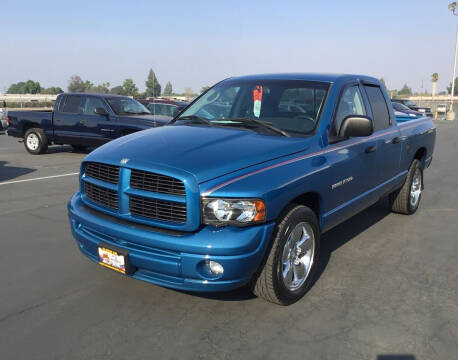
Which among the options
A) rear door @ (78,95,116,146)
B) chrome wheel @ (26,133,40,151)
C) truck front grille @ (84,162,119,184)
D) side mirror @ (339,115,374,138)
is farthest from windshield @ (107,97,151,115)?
side mirror @ (339,115,374,138)

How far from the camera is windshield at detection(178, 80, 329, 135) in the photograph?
3966 millimetres

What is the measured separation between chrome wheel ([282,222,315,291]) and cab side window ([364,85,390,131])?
1.87 m

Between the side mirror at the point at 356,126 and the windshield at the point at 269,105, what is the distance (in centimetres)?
27

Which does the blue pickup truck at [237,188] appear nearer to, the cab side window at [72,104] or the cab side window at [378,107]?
the cab side window at [378,107]

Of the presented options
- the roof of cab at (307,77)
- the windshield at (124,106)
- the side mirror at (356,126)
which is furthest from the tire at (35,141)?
the side mirror at (356,126)

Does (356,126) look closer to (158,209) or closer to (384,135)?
(384,135)

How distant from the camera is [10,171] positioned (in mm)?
9375

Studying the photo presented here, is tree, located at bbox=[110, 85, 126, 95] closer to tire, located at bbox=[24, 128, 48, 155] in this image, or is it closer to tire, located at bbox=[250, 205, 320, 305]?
tire, located at bbox=[24, 128, 48, 155]

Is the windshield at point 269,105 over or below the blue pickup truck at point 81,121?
over

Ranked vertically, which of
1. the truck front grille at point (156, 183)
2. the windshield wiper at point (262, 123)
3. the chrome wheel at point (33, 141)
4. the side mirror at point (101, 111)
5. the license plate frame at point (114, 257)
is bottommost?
the chrome wheel at point (33, 141)

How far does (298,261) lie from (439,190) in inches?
214

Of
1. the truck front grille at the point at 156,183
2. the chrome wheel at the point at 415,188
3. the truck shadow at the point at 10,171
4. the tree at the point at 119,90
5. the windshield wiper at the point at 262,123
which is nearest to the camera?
the truck front grille at the point at 156,183

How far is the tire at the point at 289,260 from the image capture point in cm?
317

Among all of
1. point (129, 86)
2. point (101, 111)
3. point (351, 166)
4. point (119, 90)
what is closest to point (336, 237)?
point (351, 166)
